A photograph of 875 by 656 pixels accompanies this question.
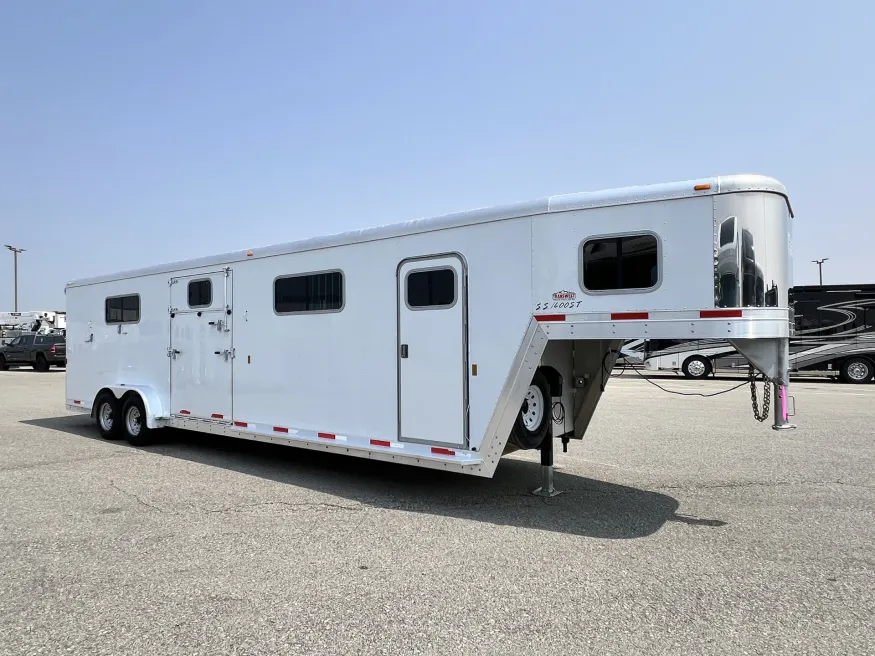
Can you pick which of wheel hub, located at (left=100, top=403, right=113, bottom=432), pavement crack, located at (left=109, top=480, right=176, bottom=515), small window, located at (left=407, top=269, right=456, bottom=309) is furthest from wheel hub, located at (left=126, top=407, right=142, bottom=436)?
small window, located at (left=407, top=269, right=456, bottom=309)

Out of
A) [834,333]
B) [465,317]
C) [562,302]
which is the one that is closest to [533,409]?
[465,317]

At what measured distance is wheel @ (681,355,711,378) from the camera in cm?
2056

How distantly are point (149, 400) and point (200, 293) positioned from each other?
70.4 inches

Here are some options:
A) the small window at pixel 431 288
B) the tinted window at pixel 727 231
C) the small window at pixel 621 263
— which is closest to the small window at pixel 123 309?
the small window at pixel 431 288

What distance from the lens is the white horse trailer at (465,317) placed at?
4809 millimetres

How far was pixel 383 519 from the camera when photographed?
214 inches

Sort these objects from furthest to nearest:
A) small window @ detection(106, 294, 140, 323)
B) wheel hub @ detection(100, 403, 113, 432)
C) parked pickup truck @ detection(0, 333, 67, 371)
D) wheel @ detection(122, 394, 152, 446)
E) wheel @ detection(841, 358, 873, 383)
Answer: parked pickup truck @ detection(0, 333, 67, 371) → wheel @ detection(841, 358, 873, 383) → wheel hub @ detection(100, 403, 113, 432) → small window @ detection(106, 294, 140, 323) → wheel @ detection(122, 394, 152, 446)

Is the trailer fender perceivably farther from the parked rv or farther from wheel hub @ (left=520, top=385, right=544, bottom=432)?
the parked rv

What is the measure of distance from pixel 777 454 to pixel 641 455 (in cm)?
178

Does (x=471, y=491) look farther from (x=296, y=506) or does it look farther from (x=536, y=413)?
(x=296, y=506)

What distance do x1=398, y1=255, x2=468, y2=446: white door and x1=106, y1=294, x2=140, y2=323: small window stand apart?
16.7 ft

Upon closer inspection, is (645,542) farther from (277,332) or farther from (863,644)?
(277,332)

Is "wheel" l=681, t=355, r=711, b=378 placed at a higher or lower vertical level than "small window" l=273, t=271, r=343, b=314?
lower

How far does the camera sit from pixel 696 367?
20.8 meters
